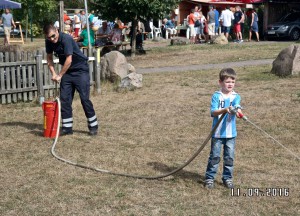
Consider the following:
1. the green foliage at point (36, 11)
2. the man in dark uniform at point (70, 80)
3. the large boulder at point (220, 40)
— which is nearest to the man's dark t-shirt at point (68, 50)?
the man in dark uniform at point (70, 80)

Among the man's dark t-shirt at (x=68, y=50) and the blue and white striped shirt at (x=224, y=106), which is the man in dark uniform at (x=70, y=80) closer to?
the man's dark t-shirt at (x=68, y=50)

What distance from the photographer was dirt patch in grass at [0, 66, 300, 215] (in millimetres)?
5773

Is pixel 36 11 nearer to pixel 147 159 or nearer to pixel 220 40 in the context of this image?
pixel 220 40

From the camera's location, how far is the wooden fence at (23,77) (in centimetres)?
1226

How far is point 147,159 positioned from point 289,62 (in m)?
8.17

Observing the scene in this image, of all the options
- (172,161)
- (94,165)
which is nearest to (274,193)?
(172,161)

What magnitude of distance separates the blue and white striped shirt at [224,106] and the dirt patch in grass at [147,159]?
24.1 inches

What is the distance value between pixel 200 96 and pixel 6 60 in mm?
4353

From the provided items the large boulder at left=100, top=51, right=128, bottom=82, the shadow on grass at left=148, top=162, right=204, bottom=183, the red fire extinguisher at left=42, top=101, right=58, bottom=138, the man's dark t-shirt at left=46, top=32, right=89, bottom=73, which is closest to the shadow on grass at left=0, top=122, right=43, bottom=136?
the red fire extinguisher at left=42, top=101, right=58, bottom=138

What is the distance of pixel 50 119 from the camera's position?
883cm

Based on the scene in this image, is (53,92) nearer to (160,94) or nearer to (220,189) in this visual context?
(160,94)

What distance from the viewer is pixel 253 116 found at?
1011cm

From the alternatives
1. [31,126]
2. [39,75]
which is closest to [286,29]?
[39,75]

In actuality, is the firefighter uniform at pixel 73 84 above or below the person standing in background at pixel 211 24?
below
